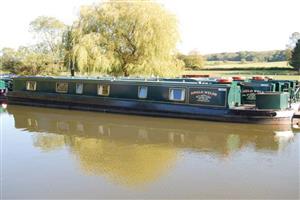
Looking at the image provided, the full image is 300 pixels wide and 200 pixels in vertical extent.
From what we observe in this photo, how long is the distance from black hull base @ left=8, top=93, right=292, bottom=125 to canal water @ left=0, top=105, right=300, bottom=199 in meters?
0.35

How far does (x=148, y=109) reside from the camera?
49.9ft

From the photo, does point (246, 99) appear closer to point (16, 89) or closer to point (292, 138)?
point (292, 138)

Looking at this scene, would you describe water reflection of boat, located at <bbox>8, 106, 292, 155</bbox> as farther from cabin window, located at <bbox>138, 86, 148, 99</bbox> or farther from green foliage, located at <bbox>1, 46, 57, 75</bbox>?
green foliage, located at <bbox>1, 46, 57, 75</bbox>

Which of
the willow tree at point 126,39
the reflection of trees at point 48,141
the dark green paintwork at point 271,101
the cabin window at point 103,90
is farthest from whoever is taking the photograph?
the willow tree at point 126,39

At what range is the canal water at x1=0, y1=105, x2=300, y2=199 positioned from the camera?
706cm

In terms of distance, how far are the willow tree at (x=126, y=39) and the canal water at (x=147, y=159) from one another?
22.4ft

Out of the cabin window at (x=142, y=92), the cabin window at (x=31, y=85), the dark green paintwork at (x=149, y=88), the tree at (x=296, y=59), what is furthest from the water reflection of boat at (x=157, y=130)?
the tree at (x=296, y=59)

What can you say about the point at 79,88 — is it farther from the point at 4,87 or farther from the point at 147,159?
the point at 147,159

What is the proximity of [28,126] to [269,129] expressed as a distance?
26.9 feet

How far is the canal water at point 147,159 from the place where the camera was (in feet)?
23.2

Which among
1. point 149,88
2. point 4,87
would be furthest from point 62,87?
point 4,87

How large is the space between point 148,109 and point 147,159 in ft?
19.9

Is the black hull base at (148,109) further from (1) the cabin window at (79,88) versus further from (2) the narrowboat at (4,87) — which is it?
(2) the narrowboat at (4,87)

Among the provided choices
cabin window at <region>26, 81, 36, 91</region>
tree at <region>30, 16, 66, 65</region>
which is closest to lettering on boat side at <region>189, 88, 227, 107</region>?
cabin window at <region>26, 81, 36, 91</region>
